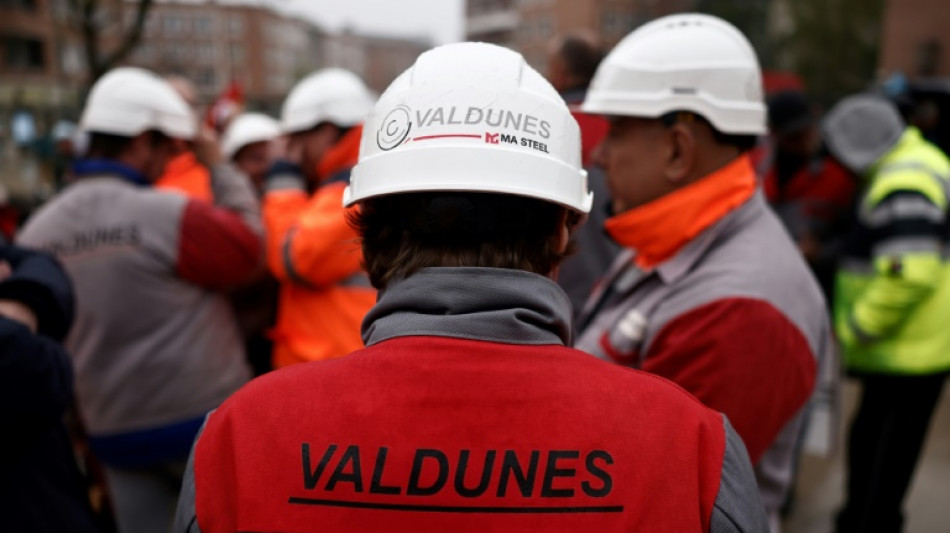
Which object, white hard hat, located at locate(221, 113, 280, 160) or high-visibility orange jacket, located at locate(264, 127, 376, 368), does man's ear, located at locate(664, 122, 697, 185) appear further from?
white hard hat, located at locate(221, 113, 280, 160)

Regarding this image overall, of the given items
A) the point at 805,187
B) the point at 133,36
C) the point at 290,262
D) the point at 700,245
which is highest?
the point at 700,245

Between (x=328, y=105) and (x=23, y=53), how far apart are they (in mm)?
41144

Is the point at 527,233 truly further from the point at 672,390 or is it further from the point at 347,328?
the point at 347,328

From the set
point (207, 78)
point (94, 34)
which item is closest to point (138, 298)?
point (94, 34)

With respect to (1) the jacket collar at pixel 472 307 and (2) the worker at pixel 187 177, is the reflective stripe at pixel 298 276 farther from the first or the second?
(1) the jacket collar at pixel 472 307

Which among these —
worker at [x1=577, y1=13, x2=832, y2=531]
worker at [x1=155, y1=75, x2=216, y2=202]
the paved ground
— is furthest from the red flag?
the paved ground

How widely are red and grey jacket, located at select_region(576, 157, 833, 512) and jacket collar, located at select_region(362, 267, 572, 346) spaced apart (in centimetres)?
78

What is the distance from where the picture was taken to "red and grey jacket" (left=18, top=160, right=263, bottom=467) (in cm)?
285

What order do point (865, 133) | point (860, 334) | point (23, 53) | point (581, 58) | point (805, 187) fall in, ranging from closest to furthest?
point (581, 58)
point (860, 334)
point (865, 133)
point (805, 187)
point (23, 53)

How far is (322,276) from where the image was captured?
296 cm

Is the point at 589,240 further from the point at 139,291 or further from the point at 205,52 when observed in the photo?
the point at 205,52

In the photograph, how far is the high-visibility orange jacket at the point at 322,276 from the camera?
2.91 meters

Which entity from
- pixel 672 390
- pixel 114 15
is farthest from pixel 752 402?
pixel 114 15

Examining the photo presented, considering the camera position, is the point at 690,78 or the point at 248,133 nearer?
the point at 690,78
